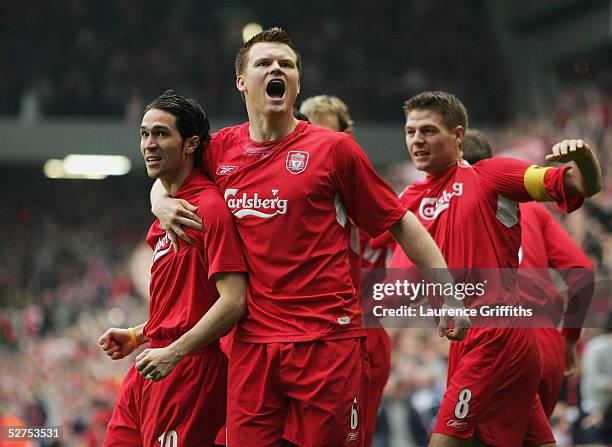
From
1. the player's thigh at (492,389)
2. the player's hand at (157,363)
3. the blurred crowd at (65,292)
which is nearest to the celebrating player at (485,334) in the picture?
the player's thigh at (492,389)

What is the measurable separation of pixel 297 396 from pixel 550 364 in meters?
2.12

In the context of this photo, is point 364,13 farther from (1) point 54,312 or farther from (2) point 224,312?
(2) point 224,312

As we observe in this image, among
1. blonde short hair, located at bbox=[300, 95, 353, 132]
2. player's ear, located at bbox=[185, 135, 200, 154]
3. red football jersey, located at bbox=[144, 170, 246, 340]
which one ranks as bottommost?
red football jersey, located at bbox=[144, 170, 246, 340]

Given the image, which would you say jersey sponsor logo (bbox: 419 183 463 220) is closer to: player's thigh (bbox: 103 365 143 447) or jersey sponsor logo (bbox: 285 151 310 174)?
jersey sponsor logo (bbox: 285 151 310 174)

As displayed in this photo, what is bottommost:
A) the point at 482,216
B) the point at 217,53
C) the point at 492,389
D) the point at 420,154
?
the point at 492,389

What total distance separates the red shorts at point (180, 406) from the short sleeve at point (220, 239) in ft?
1.50

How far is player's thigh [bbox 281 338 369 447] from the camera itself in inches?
158

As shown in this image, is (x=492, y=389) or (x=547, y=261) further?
(x=547, y=261)

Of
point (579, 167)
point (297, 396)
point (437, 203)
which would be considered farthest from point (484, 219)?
point (297, 396)

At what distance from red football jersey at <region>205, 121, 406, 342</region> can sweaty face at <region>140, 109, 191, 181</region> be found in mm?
322

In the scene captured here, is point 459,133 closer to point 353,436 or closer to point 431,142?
point 431,142

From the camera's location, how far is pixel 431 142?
17.0ft

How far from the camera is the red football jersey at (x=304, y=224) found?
410cm

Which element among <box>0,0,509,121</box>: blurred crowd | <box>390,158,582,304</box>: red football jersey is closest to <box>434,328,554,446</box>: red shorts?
<box>390,158,582,304</box>: red football jersey
